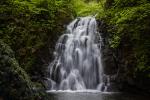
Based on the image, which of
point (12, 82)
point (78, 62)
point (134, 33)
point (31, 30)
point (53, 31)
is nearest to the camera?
point (12, 82)

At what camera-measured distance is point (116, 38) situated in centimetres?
1326

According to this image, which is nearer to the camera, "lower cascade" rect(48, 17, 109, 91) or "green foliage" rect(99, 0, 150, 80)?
"green foliage" rect(99, 0, 150, 80)

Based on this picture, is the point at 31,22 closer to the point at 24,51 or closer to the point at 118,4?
the point at 24,51

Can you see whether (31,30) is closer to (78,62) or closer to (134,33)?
(78,62)

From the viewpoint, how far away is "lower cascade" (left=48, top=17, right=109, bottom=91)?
15.2 m

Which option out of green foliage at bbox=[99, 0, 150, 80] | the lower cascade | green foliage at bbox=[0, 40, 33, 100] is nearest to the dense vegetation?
green foliage at bbox=[99, 0, 150, 80]

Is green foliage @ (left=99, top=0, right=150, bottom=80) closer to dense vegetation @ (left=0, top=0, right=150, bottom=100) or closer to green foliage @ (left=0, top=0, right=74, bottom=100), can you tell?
dense vegetation @ (left=0, top=0, right=150, bottom=100)

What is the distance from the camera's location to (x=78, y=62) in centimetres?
1603

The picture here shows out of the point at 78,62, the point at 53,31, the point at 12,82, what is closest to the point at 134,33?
the point at 78,62

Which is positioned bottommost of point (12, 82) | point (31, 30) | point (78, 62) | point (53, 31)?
point (78, 62)

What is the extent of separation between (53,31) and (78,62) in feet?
8.50

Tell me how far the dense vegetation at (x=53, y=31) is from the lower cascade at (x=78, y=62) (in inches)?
22.1

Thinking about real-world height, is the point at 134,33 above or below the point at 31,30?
below

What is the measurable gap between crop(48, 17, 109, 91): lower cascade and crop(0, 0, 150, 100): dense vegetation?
56cm
